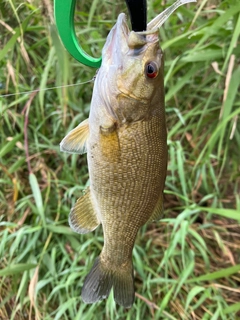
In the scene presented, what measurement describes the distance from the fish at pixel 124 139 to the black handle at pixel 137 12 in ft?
0.10

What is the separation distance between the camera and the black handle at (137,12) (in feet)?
2.14

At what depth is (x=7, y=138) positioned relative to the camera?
1829 mm

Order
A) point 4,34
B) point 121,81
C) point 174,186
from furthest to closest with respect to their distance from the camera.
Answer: point 174,186
point 4,34
point 121,81

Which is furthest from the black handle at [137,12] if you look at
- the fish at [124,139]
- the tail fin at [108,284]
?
the tail fin at [108,284]

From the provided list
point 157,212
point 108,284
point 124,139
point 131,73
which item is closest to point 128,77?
point 131,73

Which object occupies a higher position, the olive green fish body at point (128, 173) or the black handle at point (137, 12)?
the black handle at point (137, 12)

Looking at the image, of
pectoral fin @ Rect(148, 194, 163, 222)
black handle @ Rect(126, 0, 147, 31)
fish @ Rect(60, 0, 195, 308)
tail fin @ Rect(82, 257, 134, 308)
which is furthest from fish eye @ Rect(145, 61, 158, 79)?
tail fin @ Rect(82, 257, 134, 308)

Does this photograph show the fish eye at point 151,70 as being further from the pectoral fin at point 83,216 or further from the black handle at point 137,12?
the pectoral fin at point 83,216

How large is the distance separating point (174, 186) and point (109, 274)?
2.98 feet

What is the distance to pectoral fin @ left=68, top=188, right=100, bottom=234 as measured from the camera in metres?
0.97

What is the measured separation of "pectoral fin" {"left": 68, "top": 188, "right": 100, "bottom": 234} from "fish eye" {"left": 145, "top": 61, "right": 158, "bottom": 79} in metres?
0.35

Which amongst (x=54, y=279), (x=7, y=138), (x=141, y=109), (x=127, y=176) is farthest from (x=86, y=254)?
(x=141, y=109)

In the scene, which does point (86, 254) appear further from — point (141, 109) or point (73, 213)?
point (141, 109)

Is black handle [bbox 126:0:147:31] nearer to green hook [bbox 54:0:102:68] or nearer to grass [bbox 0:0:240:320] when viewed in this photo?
green hook [bbox 54:0:102:68]
